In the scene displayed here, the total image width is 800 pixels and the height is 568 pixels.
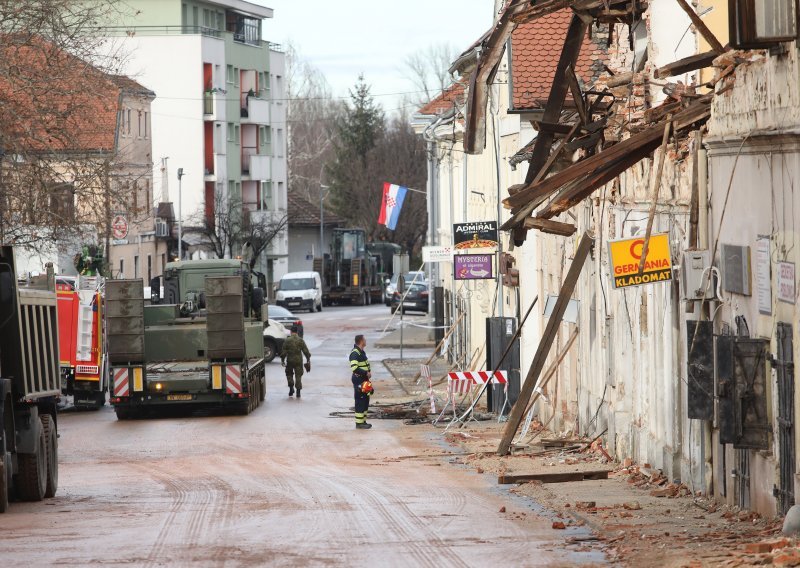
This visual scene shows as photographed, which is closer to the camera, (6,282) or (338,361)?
(6,282)

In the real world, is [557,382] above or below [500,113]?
below

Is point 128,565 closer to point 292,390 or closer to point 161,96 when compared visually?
point 292,390

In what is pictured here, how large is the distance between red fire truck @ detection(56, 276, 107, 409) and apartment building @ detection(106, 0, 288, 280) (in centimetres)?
4305

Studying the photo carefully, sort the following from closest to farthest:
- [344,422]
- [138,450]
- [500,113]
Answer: [138,450]
[344,422]
[500,113]

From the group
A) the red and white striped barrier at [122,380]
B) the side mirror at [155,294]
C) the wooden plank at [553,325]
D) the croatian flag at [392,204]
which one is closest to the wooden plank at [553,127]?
the wooden plank at [553,325]

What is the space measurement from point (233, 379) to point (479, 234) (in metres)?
5.71

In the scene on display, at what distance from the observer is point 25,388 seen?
16.2 meters

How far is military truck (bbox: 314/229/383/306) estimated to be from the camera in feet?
274

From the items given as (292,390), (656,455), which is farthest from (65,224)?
(656,455)

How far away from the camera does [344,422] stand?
2806 centimetres

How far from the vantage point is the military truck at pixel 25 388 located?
15.9 metres

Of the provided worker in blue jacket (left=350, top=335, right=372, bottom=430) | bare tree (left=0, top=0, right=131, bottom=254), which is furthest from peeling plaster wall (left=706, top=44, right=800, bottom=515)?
bare tree (left=0, top=0, right=131, bottom=254)

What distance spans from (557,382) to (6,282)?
10910 millimetres

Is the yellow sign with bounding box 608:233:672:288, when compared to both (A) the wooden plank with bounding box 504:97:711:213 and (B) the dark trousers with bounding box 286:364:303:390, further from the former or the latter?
(B) the dark trousers with bounding box 286:364:303:390
